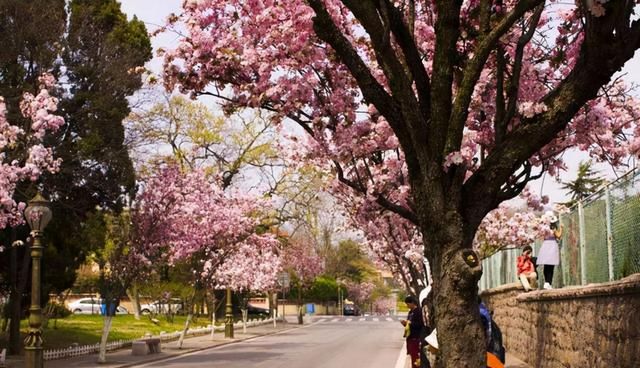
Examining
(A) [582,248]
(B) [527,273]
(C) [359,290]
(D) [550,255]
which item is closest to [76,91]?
(B) [527,273]

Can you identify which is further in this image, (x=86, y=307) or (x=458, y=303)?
(x=86, y=307)

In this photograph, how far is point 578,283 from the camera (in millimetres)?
13094

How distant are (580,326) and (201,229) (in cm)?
2136

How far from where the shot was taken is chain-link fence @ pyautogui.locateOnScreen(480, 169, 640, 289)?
380 inches

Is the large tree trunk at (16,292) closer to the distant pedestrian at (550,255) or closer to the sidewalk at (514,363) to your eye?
the sidewalk at (514,363)

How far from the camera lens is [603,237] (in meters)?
11.3

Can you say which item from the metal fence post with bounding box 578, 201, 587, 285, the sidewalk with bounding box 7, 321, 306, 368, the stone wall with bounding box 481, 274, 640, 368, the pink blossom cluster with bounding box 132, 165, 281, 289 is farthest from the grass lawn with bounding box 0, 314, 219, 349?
the metal fence post with bounding box 578, 201, 587, 285

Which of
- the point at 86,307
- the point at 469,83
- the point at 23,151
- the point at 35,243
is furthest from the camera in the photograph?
the point at 86,307

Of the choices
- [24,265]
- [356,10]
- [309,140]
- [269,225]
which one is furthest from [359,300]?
[356,10]

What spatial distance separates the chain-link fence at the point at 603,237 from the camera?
9.66 m

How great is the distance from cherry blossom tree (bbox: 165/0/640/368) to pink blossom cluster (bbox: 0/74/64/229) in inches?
269

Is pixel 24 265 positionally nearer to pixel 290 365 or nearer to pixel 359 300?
pixel 290 365

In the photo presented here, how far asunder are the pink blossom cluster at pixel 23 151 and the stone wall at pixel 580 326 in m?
10.1

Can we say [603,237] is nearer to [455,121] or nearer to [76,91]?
[455,121]
